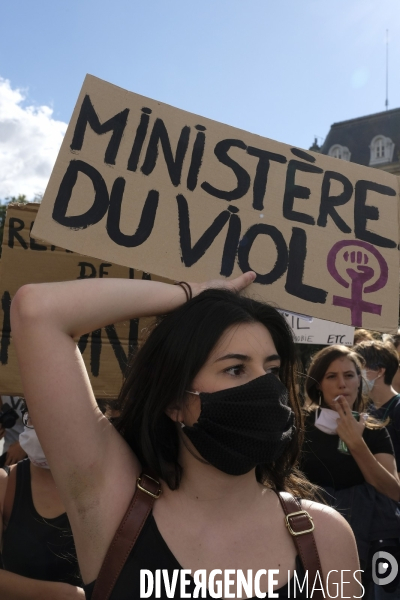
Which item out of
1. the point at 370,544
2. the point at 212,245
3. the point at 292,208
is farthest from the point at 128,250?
the point at 370,544

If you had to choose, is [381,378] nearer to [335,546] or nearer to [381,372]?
[381,372]

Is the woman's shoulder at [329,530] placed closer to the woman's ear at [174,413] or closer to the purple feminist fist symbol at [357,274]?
the woman's ear at [174,413]

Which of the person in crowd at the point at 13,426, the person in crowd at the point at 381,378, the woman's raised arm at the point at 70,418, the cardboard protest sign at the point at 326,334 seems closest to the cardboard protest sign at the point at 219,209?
the woman's raised arm at the point at 70,418

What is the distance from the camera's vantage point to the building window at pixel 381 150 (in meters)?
41.8

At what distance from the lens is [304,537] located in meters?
1.53

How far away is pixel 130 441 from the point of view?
177 centimetres

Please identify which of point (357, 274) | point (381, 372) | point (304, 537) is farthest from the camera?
point (381, 372)

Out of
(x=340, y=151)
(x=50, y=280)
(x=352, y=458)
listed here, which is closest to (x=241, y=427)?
(x=50, y=280)

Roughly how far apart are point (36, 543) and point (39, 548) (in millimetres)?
26

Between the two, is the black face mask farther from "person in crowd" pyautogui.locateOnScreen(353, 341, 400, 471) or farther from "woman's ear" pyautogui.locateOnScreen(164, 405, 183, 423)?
"person in crowd" pyautogui.locateOnScreen(353, 341, 400, 471)

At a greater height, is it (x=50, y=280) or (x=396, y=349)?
(x=50, y=280)

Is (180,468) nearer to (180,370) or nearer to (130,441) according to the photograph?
(130,441)

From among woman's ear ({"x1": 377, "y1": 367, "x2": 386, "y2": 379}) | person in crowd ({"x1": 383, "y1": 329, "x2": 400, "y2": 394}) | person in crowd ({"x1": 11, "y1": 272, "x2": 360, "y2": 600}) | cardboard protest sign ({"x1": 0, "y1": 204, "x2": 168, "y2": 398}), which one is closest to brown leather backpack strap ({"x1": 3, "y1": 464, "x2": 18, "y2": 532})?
cardboard protest sign ({"x1": 0, "y1": 204, "x2": 168, "y2": 398})

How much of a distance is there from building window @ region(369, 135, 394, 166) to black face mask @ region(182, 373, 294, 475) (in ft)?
144
